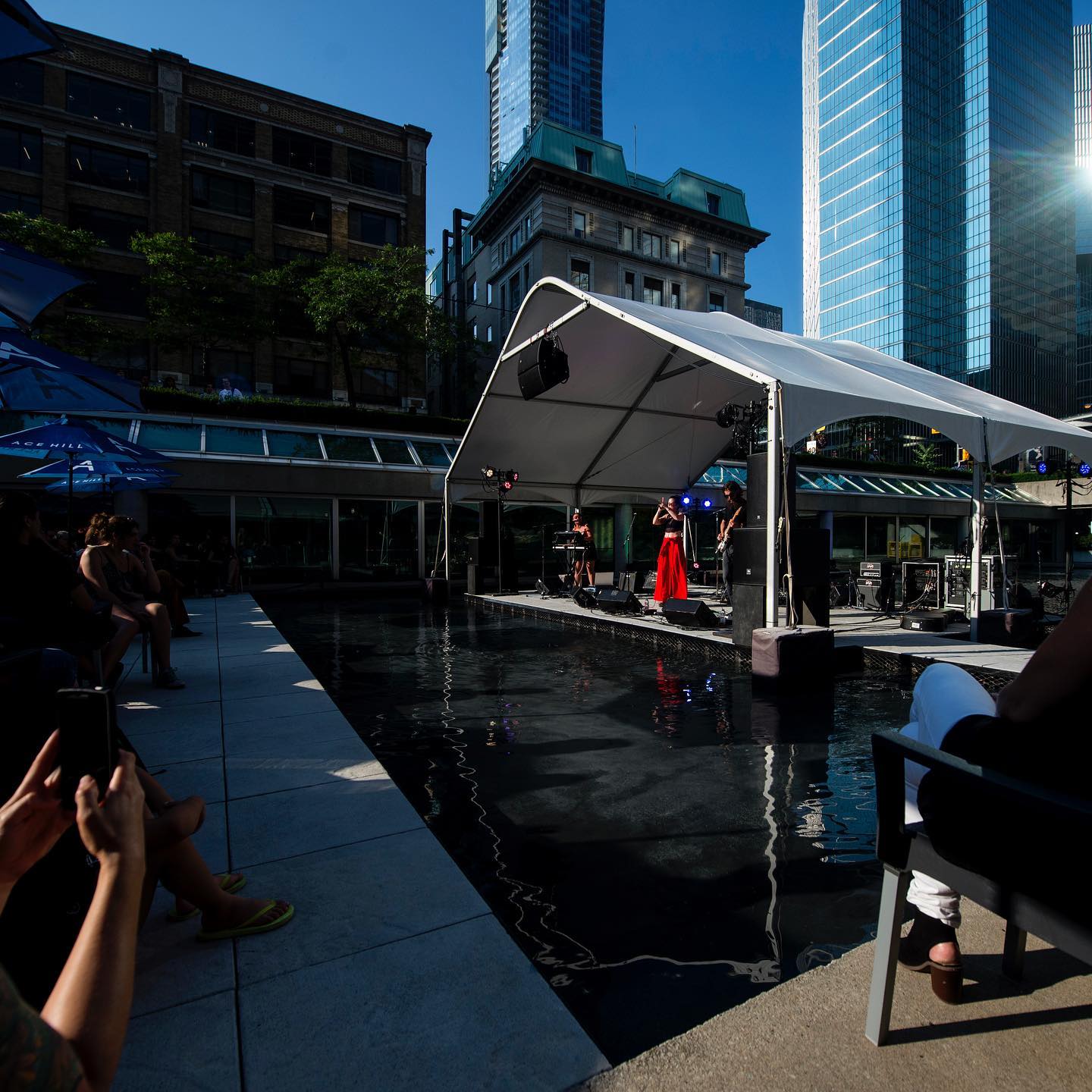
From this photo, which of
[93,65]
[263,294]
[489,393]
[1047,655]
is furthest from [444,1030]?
[93,65]

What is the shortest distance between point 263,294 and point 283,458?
14.4m

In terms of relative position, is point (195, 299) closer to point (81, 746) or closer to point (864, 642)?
point (864, 642)

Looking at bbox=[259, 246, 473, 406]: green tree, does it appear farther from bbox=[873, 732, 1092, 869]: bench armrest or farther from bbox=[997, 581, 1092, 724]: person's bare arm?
bbox=[997, 581, 1092, 724]: person's bare arm

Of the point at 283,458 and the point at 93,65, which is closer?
the point at 283,458

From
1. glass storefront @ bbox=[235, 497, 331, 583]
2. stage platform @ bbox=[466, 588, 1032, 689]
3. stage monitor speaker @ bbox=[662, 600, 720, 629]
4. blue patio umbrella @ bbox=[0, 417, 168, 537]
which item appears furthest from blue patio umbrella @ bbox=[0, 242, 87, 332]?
glass storefront @ bbox=[235, 497, 331, 583]

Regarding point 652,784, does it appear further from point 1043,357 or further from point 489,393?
point 1043,357

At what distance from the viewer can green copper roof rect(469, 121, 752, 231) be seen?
114 feet

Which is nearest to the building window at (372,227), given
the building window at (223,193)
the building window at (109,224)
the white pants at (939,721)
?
the building window at (223,193)

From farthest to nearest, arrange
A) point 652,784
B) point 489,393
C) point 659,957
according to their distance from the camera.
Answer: point 489,393, point 652,784, point 659,957

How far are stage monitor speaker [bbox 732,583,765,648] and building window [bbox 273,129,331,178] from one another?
35088mm

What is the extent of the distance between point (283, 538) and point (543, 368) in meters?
10.6

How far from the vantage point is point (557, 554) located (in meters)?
19.8

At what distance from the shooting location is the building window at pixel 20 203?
87.1 ft

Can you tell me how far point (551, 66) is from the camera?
11256 centimetres
